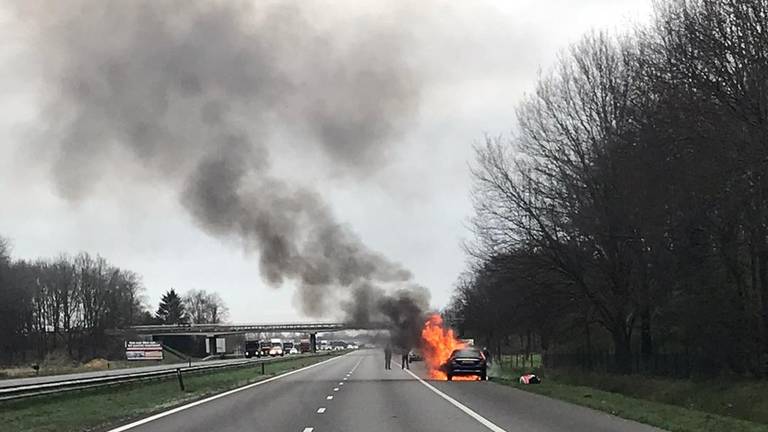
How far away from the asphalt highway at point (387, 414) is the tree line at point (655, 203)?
8.67m

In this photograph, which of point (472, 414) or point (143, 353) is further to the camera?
point (143, 353)

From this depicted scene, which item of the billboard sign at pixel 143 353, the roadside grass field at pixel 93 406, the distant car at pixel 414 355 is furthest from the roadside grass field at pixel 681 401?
the billboard sign at pixel 143 353

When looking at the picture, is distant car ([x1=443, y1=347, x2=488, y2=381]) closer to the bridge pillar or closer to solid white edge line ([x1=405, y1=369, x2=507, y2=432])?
solid white edge line ([x1=405, y1=369, x2=507, y2=432])

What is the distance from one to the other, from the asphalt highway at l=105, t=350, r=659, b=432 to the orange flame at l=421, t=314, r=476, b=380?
28.0m

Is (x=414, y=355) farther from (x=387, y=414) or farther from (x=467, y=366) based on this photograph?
(x=387, y=414)

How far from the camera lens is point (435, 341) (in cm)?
6078

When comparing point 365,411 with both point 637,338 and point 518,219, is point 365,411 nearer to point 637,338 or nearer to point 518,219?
point 518,219

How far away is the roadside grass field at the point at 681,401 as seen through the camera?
18.0m

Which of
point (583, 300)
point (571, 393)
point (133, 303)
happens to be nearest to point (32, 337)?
point (133, 303)

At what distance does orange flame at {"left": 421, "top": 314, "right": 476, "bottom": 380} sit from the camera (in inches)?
2334

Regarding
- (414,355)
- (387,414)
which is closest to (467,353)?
(387,414)

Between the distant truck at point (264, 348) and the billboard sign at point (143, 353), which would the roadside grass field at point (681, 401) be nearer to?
the billboard sign at point (143, 353)

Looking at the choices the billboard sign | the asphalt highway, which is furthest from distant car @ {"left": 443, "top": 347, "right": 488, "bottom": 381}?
the billboard sign

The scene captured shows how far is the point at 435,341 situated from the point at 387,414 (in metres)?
40.0
